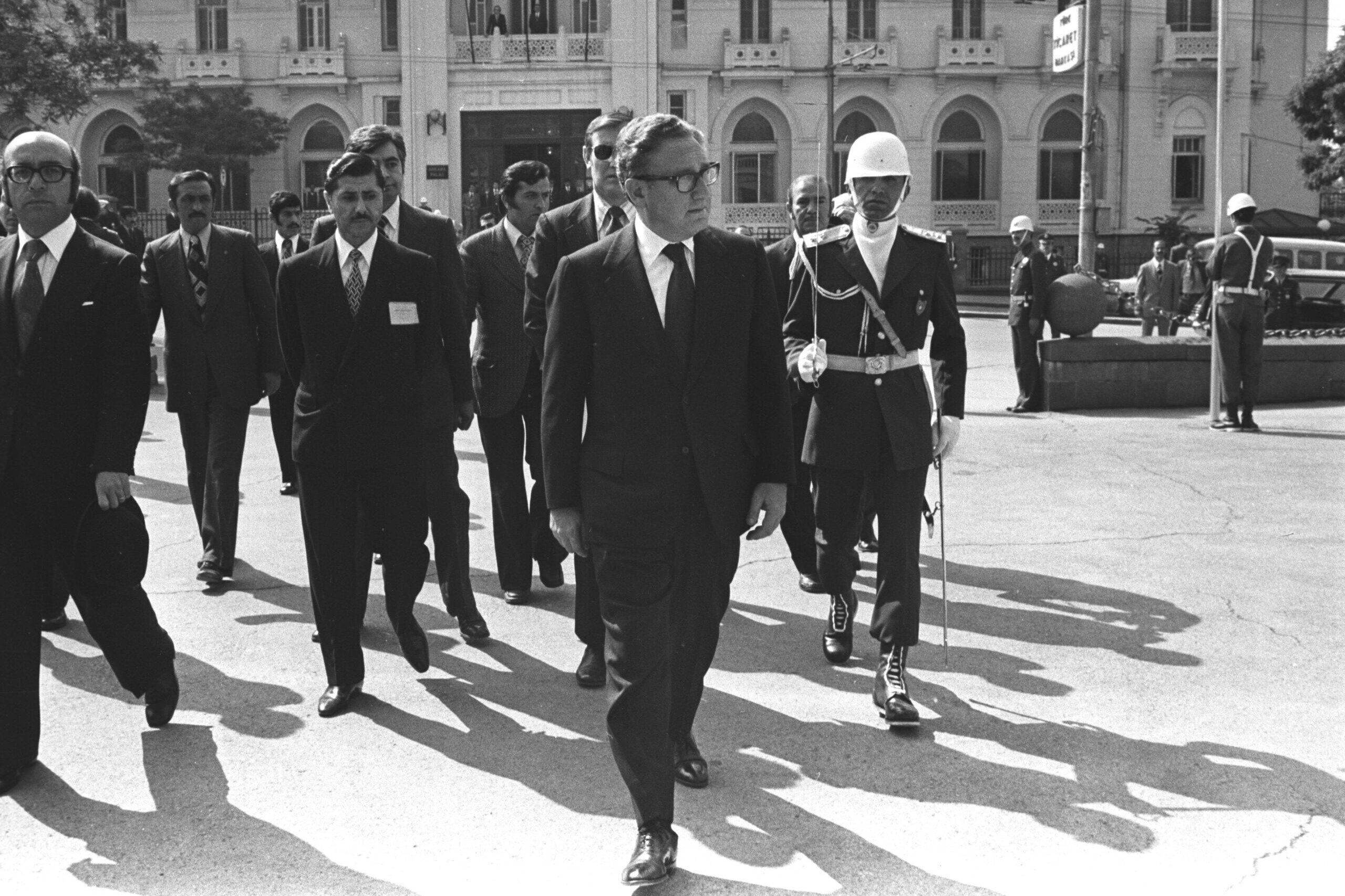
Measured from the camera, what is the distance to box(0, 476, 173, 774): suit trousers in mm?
4672

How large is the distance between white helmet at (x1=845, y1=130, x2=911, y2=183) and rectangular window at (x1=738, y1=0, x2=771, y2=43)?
40.5 m

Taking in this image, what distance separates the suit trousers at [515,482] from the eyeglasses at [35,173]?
7.78 feet

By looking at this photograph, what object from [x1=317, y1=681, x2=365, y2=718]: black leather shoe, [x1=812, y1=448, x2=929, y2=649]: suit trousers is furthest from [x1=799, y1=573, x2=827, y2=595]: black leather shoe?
[x1=317, y1=681, x2=365, y2=718]: black leather shoe

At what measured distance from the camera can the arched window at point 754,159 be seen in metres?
45.0

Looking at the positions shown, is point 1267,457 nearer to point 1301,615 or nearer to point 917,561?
point 1301,615

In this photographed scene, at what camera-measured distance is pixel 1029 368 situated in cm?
1439

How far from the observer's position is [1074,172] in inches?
1761

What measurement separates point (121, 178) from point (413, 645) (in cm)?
4348

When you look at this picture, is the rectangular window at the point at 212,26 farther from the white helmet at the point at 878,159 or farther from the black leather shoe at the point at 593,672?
the white helmet at the point at 878,159

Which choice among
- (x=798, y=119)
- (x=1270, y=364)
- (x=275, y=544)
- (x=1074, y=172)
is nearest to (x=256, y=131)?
(x=798, y=119)

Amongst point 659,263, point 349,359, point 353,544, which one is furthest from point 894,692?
point 349,359

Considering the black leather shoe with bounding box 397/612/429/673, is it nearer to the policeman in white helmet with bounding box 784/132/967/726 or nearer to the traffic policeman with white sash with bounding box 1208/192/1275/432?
the policeman in white helmet with bounding box 784/132/967/726

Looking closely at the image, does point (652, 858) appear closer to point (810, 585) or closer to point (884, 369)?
point (884, 369)

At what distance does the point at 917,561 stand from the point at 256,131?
A: 40.1 metres
